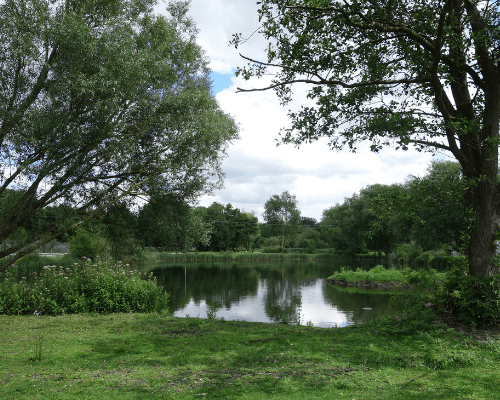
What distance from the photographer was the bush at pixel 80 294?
11273 mm

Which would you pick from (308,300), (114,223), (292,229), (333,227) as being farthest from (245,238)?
(114,223)

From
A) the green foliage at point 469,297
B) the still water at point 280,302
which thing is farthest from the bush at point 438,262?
the green foliage at point 469,297

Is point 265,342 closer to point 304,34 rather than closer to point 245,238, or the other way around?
point 304,34

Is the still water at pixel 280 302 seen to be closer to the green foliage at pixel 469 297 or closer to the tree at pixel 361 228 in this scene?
the green foliage at pixel 469 297

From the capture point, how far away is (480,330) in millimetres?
7148

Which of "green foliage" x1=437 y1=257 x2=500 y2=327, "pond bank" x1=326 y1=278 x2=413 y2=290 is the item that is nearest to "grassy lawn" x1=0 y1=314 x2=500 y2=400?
"green foliage" x1=437 y1=257 x2=500 y2=327

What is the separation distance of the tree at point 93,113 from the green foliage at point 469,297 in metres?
7.08

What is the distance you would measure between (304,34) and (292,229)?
85592 mm

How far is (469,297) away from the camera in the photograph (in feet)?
24.7

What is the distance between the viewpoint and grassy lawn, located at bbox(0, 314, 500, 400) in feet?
15.0

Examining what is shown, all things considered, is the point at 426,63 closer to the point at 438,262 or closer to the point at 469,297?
the point at 469,297

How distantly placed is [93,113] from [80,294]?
6050 millimetres

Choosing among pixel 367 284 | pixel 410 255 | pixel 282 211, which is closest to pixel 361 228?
pixel 410 255

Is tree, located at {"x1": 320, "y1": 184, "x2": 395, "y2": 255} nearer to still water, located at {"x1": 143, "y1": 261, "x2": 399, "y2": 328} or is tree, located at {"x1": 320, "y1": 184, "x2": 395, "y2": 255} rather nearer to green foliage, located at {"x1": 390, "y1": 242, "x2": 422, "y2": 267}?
green foliage, located at {"x1": 390, "y1": 242, "x2": 422, "y2": 267}
